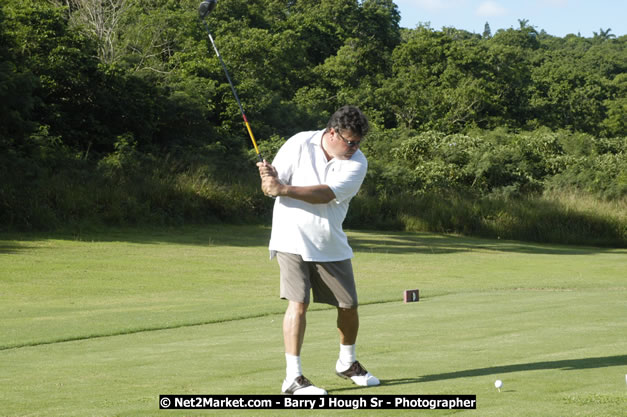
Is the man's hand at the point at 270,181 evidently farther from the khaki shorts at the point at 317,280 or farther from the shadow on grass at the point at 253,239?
the shadow on grass at the point at 253,239

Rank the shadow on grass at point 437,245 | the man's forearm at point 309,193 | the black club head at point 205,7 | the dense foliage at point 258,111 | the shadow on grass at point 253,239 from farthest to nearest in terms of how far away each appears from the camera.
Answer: the dense foliage at point 258,111, the shadow on grass at point 437,245, the shadow on grass at point 253,239, the black club head at point 205,7, the man's forearm at point 309,193

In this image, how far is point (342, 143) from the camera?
240 inches

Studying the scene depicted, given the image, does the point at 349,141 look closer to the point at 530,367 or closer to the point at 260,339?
the point at 530,367

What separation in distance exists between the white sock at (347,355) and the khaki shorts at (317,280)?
0.99 ft

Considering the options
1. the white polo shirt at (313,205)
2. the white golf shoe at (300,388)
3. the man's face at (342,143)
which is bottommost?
the white golf shoe at (300,388)

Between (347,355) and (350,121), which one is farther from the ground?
(350,121)

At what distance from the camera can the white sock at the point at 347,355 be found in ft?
20.3

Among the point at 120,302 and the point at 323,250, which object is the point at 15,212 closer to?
the point at 120,302

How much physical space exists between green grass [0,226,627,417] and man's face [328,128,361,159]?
1.61 metres

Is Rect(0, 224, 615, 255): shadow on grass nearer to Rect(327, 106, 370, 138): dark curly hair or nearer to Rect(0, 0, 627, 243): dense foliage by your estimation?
Rect(0, 0, 627, 243): dense foliage

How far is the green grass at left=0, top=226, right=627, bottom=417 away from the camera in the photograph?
220 inches

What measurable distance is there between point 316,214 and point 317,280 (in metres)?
0.52

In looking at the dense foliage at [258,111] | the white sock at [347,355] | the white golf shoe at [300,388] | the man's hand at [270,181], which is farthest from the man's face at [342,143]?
the dense foliage at [258,111]

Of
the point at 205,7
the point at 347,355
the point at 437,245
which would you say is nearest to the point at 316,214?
the point at 347,355
